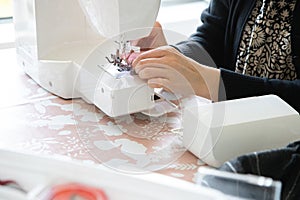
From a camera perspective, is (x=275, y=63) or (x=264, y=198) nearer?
(x=264, y=198)

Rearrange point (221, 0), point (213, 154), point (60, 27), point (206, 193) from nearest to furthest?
point (206, 193)
point (213, 154)
point (60, 27)
point (221, 0)

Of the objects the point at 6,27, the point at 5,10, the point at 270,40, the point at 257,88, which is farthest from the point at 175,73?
the point at 5,10

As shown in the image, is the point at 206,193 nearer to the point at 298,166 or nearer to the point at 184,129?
the point at 298,166

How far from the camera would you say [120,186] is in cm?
71

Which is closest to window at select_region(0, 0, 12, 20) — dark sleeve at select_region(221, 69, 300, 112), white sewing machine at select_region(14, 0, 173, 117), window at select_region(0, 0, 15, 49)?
window at select_region(0, 0, 15, 49)

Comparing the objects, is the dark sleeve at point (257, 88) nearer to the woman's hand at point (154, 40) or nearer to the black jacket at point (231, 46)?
the black jacket at point (231, 46)

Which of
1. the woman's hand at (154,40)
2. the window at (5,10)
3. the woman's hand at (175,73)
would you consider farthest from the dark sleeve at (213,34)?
the window at (5,10)

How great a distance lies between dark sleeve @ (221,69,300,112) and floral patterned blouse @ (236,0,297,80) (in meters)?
0.15

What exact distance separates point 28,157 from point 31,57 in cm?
69

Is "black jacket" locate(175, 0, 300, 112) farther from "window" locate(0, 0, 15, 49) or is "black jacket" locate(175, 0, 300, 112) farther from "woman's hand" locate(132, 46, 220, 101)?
"window" locate(0, 0, 15, 49)

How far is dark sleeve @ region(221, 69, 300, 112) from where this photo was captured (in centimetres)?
125

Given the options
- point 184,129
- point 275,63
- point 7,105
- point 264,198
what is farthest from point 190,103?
point 264,198

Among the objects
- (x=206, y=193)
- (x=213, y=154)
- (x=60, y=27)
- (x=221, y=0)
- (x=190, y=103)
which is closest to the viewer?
(x=206, y=193)

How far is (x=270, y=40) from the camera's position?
1409 mm
